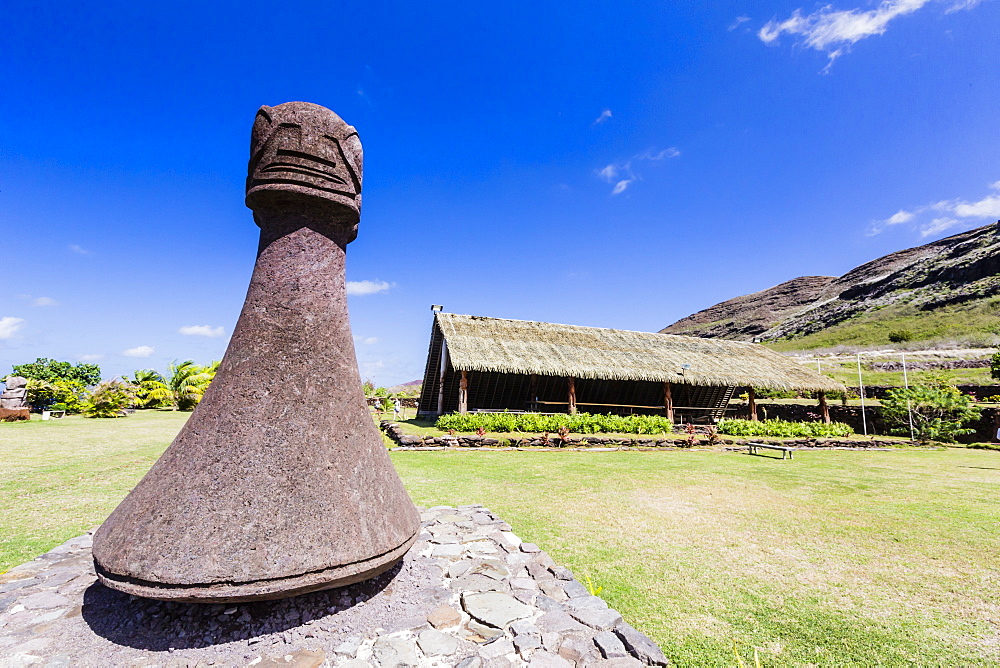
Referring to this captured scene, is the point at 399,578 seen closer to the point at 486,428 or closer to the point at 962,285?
the point at 486,428

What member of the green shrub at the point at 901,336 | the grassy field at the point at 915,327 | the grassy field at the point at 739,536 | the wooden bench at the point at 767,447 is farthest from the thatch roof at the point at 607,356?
the green shrub at the point at 901,336

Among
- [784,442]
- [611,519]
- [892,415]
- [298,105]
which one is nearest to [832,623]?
[611,519]

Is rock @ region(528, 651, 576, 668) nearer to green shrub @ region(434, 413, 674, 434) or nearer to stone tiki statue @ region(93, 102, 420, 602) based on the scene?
stone tiki statue @ region(93, 102, 420, 602)

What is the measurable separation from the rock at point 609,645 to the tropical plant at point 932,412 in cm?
2024

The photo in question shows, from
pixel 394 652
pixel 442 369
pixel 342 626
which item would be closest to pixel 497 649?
pixel 394 652

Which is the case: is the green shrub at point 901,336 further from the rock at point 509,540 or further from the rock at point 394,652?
the rock at point 394,652

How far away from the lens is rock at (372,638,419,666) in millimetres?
2311

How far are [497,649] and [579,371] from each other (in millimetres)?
15115

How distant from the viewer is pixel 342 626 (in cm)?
263

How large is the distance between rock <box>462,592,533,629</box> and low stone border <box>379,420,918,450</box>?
9314mm

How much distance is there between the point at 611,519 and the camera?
5.60m

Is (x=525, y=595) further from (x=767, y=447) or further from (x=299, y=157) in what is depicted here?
(x=767, y=447)

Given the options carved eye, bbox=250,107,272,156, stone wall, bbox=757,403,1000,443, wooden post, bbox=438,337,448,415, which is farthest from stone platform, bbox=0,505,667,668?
stone wall, bbox=757,403,1000,443

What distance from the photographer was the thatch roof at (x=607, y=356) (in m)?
16.8
